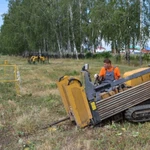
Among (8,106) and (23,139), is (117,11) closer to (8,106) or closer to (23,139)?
(8,106)

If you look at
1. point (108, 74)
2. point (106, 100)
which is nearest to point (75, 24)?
point (108, 74)

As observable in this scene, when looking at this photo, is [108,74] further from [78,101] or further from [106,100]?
[78,101]

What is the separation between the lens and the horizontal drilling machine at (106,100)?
4539mm

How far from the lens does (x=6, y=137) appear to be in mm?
4656

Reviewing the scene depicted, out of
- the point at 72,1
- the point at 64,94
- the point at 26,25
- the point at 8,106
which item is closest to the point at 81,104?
the point at 64,94

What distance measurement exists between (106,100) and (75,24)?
2732 cm

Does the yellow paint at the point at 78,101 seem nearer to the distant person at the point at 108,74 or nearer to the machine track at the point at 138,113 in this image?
the machine track at the point at 138,113

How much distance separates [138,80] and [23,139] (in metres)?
2.34

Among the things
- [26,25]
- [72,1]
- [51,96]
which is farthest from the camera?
[26,25]

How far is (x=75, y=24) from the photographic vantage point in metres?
31.3

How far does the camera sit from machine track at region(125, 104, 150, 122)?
4.73 metres

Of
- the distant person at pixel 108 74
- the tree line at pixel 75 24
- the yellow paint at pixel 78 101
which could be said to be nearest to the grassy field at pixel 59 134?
the yellow paint at pixel 78 101

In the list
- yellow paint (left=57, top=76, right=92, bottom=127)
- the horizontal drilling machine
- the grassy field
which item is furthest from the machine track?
yellow paint (left=57, top=76, right=92, bottom=127)

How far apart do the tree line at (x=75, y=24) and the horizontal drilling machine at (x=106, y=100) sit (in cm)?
1632
